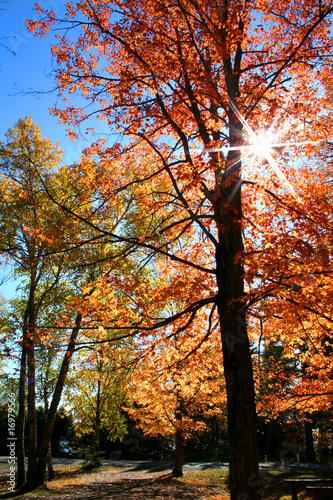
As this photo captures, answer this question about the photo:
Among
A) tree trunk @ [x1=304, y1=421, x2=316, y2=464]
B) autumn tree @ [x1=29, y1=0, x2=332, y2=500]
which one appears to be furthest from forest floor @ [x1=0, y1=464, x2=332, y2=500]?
tree trunk @ [x1=304, y1=421, x2=316, y2=464]

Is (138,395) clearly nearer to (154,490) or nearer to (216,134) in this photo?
(154,490)

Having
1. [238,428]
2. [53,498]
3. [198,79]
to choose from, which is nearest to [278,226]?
[198,79]

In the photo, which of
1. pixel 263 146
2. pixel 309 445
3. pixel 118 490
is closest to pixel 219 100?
pixel 263 146

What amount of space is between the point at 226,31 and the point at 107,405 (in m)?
17.8

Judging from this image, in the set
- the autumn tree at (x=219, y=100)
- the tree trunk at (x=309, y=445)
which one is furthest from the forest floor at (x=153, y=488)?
the tree trunk at (x=309, y=445)

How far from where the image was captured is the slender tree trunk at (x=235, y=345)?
4160mm

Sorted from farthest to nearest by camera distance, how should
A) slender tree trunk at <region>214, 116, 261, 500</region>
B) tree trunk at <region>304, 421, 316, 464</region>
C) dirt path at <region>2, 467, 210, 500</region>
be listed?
tree trunk at <region>304, 421, 316, 464</region> → dirt path at <region>2, 467, 210, 500</region> → slender tree trunk at <region>214, 116, 261, 500</region>

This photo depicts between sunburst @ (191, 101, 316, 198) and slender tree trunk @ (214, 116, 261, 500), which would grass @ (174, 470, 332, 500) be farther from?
sunburst @ (191, 101, 316, 198)

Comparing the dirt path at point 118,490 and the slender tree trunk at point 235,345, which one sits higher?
the slender tree trunk at point 235,345

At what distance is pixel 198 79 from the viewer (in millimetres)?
5113

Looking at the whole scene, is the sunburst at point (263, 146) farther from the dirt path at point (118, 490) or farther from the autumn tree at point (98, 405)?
the autumn tree at point (98, 405)

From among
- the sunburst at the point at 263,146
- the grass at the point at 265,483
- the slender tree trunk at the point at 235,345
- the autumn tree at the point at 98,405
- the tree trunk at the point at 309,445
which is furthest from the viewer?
the tree trunk at the point at 309,445

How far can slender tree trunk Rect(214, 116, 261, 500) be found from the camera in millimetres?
4160

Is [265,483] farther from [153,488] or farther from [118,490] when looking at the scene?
[118,490]
